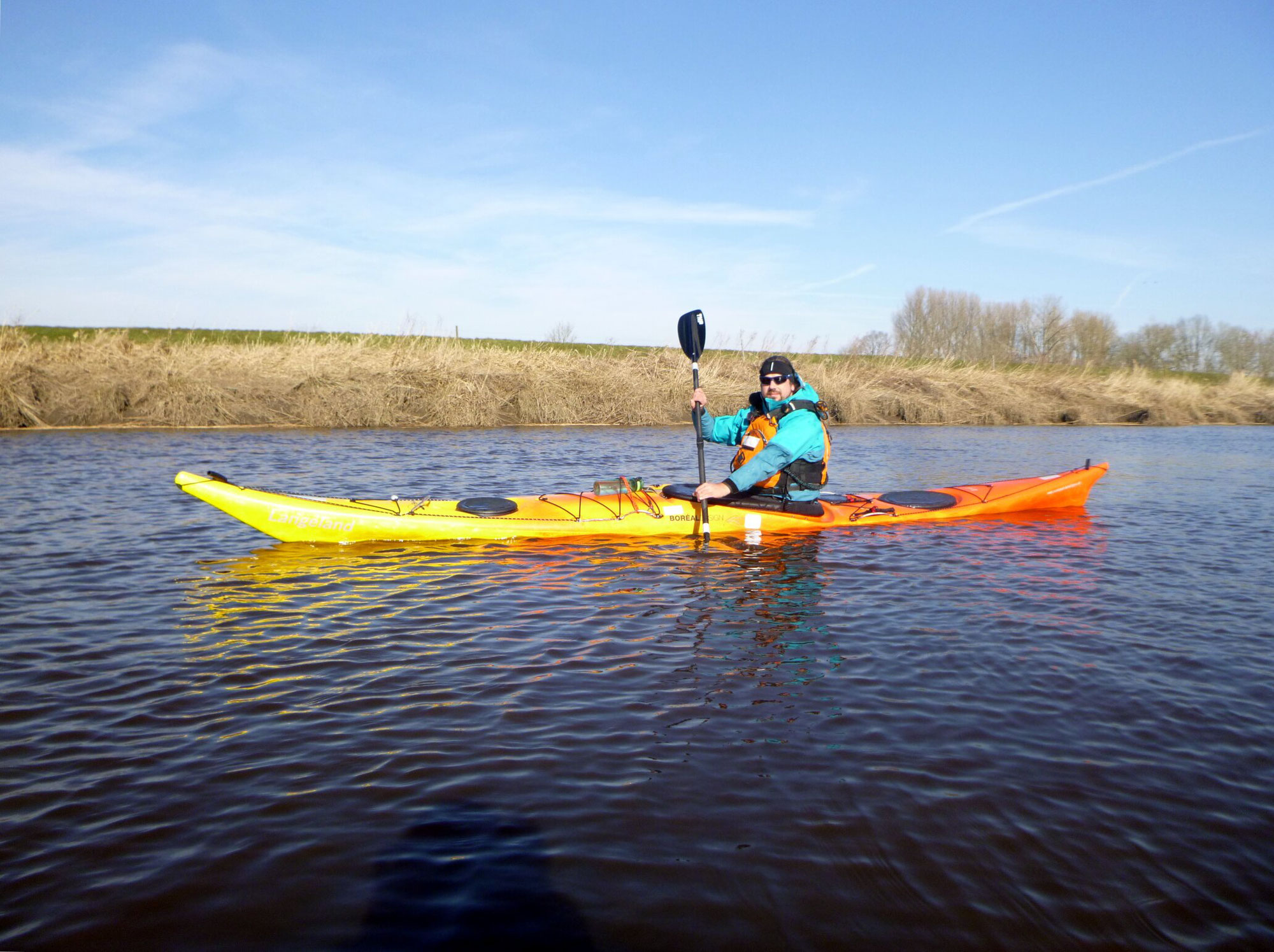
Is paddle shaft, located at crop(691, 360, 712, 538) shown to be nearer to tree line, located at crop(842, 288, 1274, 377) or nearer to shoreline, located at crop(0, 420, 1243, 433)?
shoreline, located at crop(0, 420, 1243, 433)

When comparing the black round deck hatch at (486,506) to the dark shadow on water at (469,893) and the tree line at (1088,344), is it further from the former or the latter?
the tree line at (1088,344)

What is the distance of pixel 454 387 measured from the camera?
17.8 m

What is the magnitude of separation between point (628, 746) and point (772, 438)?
157 inches

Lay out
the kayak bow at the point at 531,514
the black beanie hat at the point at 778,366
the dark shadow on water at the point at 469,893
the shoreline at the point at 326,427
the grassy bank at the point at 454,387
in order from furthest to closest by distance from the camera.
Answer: the grassy bank at the point at 454,387 → the shoreline at the point at 326,427 → the black beanie hat at the point at 778,366 → the kayak bow at the point at 531,514 → the dark shadow on water at the point at 469,893

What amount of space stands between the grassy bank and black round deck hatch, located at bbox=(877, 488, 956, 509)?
10.5 m

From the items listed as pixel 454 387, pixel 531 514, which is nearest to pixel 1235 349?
pixel 454 387

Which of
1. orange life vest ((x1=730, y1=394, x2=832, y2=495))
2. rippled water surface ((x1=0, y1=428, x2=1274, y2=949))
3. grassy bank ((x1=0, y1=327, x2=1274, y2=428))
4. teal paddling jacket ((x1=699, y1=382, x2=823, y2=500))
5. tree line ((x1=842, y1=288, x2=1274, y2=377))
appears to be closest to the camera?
rippled water surface ((x1=0, y1=428, x2=1274, y2=949))

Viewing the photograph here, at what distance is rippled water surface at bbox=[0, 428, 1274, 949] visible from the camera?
8.02 ft

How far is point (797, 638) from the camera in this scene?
15.6 ft

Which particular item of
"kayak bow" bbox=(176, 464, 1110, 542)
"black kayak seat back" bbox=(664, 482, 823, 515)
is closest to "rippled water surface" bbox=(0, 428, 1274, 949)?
"kayak bow" bbox=(176, 464, 1110, 542)

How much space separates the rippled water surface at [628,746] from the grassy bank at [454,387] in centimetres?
1013

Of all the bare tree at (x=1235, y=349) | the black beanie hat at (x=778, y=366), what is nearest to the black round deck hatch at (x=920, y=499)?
the black beanie hat at (x=778, y=366)

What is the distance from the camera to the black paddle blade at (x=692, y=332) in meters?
8.52

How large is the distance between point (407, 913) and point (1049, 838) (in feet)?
6.40
